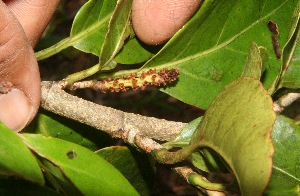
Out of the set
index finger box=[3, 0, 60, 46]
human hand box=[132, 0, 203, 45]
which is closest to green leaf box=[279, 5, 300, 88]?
human hand box=[132, 0, 203, 45]

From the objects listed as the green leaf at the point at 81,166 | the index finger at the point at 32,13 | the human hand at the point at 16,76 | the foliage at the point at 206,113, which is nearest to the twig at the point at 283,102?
the foliage at the point at 206,113

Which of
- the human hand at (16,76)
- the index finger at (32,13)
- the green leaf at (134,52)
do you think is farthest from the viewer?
the index finger at (32,13)

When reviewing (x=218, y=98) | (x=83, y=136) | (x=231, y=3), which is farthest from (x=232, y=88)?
(x=83, y=136)

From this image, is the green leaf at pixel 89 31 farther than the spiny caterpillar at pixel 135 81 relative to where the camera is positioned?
Yes

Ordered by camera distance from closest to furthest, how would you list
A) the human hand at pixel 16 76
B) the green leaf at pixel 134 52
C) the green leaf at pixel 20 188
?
1. the green leaf at pixel 20 188
2. the human hand at pixel 16 76
3. the green leaf at pixel 134 52

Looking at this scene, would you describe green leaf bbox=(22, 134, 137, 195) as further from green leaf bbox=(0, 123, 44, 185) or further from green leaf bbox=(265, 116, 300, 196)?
green leaf bbox=(265, 116, 300, 196)

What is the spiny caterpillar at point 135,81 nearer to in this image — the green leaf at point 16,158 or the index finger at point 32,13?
the index finger at point 32,13

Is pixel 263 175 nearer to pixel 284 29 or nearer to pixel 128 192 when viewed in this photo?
pixel 128 192
